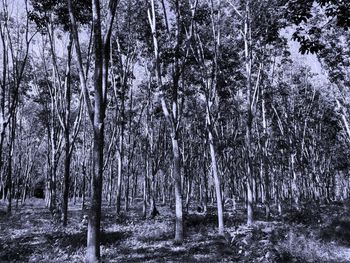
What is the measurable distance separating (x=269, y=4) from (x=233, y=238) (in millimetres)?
10988

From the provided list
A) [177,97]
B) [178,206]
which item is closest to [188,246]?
[178,206]

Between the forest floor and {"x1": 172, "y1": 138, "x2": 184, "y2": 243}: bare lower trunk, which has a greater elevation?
{"x1": 172, "y1": 138, "x2": 184, "y2": 243}: bare lower trunk

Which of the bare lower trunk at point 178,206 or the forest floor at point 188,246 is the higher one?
the bare lower trunk at point 178,206

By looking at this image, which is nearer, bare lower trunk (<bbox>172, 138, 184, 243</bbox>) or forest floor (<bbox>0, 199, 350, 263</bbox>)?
forest floor (<bbox>0, 199, 350, 263</bbox>)

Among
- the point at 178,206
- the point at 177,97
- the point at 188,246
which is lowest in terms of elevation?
the point at 188,246

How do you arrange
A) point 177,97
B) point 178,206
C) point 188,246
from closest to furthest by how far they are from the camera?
1. point 188,246
2. point 178,206
3. point 177,97

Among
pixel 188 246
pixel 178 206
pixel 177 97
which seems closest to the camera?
pixel 188 246

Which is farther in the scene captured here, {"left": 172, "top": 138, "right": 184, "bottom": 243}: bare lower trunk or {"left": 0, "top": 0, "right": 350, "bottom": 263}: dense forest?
{"left": 172, "top": 138, "right": 184, "bottom": 243}: bare lower trunk

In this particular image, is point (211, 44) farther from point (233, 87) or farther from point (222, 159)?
point (222, 159)

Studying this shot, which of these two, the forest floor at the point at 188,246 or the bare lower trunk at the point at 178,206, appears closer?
the forest floor at the point at 188,246

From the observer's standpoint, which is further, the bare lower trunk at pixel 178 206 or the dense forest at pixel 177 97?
the bare lower trunk at pixel 178 206

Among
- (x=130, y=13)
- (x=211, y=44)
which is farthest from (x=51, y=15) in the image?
(x=211, y=44)

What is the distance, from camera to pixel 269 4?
14742 millimetres

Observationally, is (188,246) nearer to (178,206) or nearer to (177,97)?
(178,206)
